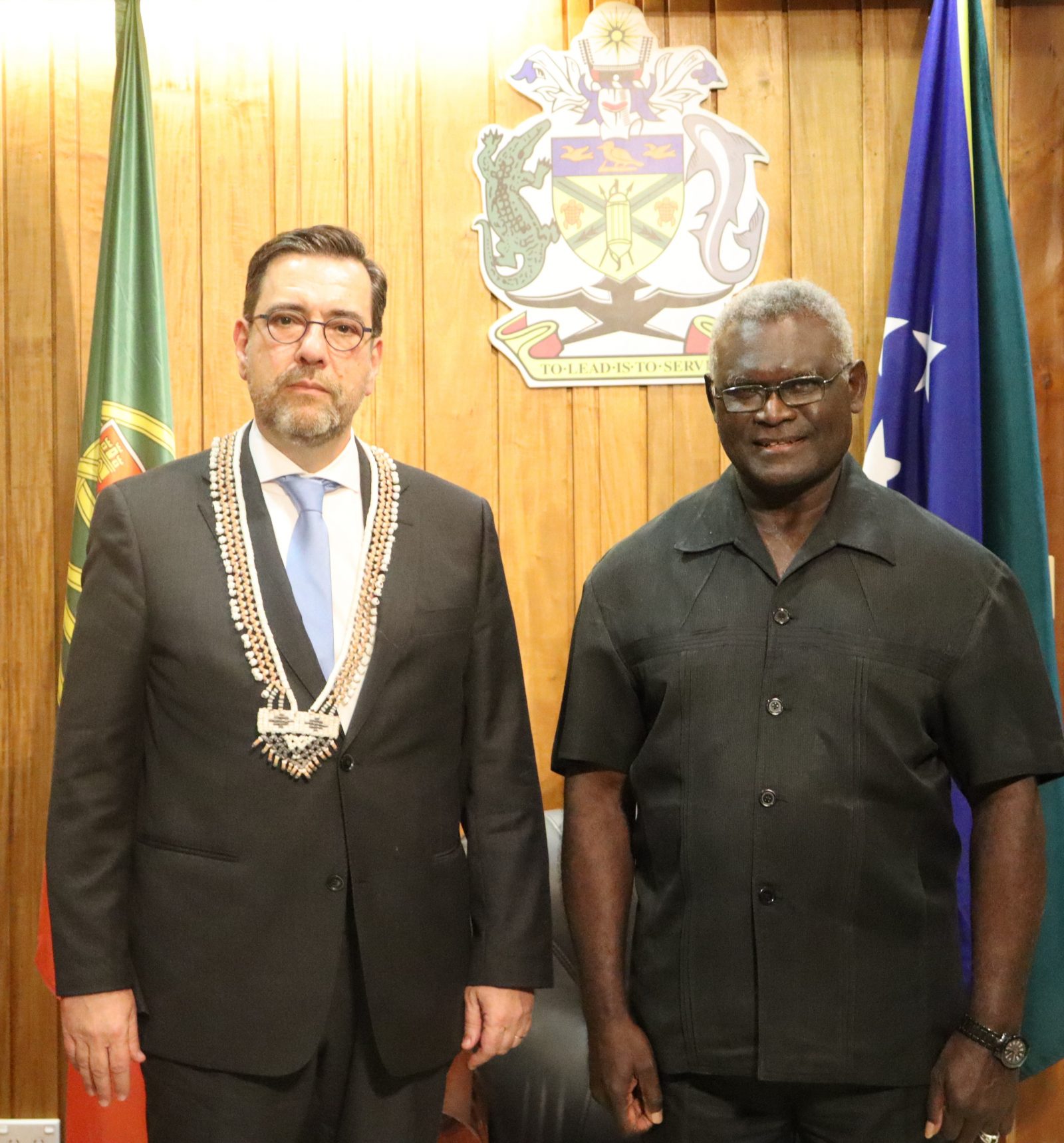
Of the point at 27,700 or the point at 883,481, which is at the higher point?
the point at 883,481

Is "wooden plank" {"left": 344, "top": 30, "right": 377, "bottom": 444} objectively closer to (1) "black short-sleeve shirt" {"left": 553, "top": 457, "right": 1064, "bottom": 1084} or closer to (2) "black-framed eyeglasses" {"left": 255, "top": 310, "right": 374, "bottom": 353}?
(2) "black-framed eyeglasses" {"left": 255, "top": 310, "right": 374, "bottom": 353}

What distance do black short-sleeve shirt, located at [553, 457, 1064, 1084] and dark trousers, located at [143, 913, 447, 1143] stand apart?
1.16 feet

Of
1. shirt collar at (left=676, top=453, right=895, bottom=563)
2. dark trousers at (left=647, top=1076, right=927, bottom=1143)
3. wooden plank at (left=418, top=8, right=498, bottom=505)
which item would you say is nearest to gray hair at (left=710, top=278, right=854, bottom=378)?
shirt collar at (left=676, top=453, right=895, bottom=563)

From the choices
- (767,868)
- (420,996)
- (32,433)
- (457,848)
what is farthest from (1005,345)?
(32,433)

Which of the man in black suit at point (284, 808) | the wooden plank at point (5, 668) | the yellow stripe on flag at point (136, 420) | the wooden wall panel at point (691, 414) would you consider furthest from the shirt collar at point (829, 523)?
the wooden plank at point (5, 668)

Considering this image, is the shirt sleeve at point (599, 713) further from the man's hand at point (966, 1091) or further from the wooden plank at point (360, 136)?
the wooden plank at point (360, 136)

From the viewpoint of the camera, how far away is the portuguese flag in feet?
8.14

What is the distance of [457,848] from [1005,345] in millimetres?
1551

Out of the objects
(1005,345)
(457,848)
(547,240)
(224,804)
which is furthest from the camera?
(547,240)

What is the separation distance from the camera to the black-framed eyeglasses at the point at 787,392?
170cm

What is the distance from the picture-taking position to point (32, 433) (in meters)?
2.78

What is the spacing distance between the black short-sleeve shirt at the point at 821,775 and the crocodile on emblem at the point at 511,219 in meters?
1.19

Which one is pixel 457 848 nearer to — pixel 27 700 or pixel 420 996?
pixel 420 996

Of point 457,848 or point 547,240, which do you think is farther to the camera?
point 547,240
